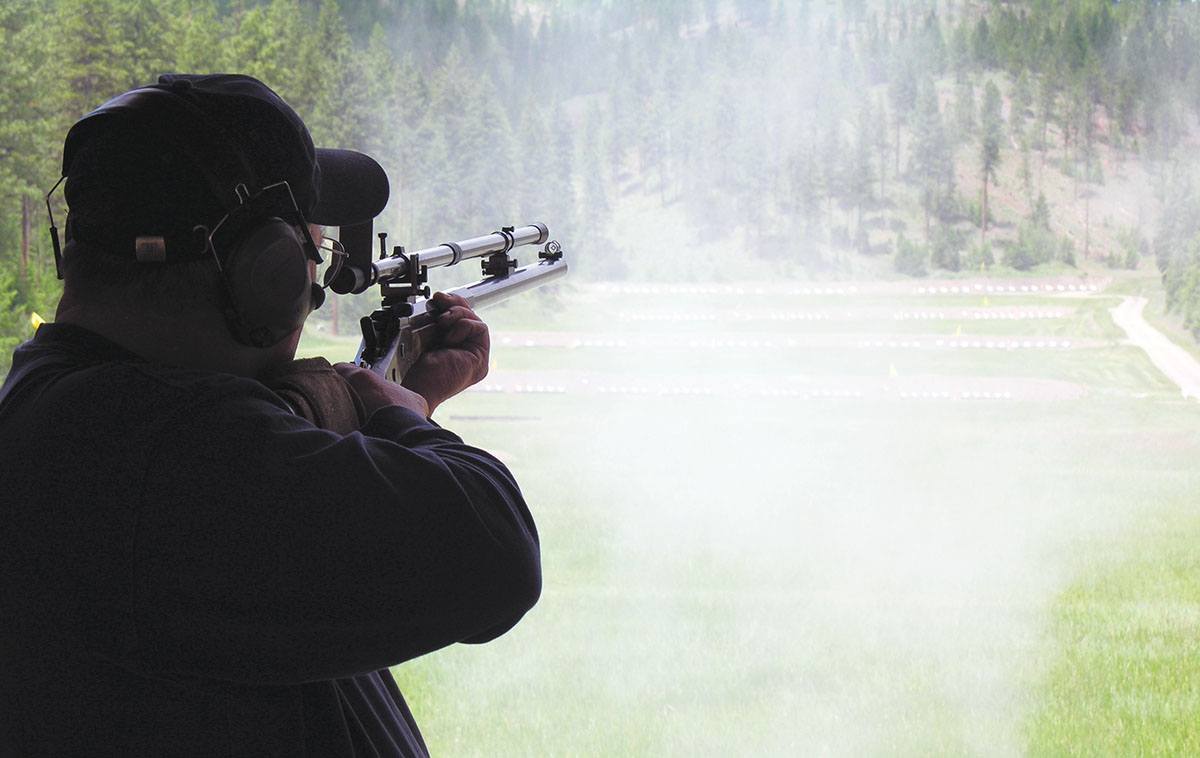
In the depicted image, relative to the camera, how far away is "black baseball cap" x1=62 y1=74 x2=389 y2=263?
55cm

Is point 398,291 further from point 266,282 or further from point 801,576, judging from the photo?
point 801,576

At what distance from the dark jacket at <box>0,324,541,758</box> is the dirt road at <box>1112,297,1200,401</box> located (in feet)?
9.32

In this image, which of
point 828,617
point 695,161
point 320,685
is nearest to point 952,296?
point 695,161

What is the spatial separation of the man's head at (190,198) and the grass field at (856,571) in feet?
6.95

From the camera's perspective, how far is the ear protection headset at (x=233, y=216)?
552mm

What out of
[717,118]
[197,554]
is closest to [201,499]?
[197,554]

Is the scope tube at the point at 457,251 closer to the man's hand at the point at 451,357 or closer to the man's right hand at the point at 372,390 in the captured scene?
the man's hand at the point at 451,357

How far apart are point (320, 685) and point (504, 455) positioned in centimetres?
261

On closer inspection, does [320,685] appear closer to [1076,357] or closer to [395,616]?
[395,616]

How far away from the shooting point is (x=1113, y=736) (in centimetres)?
226

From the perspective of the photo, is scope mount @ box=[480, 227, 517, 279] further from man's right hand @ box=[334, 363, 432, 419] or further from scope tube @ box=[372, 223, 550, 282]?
man's right hand @ box=[334, 363, 432, 419]

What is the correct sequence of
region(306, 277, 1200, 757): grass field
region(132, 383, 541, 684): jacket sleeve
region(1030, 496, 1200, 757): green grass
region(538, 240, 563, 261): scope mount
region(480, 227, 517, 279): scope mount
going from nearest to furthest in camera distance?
1. region(132, 383, 541, 684): jacket sleeve
2. region(480, 227, 517, 279): scope mount
3. region(538, 240, 563, 261): scope mount
4. region(1030, 496, 1200, 757): green grass
5. region(306, 277, 1200, 757): grass field

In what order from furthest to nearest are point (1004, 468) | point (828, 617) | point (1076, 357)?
point (1076, 357) < point (1004, 468) < point (828, 617)

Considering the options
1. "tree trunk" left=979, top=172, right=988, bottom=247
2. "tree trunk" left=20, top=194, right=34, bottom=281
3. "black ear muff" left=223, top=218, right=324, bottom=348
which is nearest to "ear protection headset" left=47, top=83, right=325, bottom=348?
"black ear muff" left=223, top=218, right=324, bottom=348
